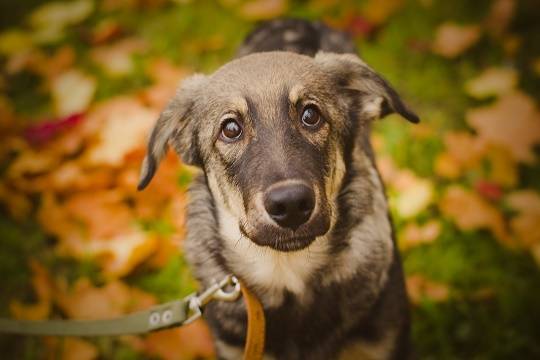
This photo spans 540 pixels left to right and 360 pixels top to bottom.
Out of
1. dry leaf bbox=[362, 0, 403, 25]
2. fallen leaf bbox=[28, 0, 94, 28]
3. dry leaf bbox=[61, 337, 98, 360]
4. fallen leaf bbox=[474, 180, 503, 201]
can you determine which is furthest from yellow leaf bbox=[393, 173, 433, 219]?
fallen leaf bbox=[28, 0, 94, 28]

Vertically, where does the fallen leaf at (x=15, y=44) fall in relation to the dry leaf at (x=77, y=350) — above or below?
above

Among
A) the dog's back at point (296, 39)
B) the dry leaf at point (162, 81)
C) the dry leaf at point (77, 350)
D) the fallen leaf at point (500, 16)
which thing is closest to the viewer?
the dry leaf at point (77, 350)

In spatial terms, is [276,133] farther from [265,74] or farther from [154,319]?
[154,319]

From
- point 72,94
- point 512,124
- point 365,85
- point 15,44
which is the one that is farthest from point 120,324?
point 15,44

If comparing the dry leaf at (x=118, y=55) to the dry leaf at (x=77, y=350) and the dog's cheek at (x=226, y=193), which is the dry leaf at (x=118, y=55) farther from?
the dog's cheek at (x=226, y=193)

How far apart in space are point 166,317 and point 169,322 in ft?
0.13

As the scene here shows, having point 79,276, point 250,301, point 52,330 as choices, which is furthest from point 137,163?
point 250,301

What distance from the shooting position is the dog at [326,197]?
2652 millimetres

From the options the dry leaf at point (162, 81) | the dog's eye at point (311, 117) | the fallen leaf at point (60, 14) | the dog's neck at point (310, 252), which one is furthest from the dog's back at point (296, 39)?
the fallen leaf at point (60, 14)

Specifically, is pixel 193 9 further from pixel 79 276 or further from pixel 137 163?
pixel 79 276

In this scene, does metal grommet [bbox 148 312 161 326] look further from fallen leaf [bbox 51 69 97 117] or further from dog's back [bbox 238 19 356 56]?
fallen leaf [bbox 51 69 97 117]

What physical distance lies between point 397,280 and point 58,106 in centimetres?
343

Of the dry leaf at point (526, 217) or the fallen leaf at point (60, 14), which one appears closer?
the dry leaf at point (526, 217)

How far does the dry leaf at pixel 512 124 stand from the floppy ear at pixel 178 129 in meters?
2.39
